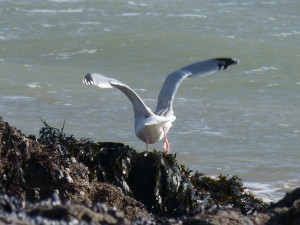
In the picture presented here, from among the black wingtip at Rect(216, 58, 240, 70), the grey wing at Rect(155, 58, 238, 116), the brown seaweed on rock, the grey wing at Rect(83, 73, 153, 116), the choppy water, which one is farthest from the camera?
the choppy water

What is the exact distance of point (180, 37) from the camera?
19.2 m

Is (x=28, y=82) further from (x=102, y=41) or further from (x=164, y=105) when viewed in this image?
(x=164, y=105)

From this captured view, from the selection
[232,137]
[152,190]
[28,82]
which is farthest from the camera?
[28,82]

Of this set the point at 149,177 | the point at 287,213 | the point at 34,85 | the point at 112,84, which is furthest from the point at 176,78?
the point at 34,85

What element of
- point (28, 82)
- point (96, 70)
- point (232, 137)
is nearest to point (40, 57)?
Result: point (96, 70)

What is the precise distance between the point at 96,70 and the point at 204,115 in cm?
431

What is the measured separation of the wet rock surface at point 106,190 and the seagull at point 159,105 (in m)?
1.37

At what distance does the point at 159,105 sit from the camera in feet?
30.0

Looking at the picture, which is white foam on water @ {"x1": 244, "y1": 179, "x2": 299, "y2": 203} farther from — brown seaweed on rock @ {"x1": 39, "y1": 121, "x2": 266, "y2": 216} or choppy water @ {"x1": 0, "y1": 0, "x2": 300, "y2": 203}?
brown seaweed on rock @ {"x1": 39, "y1": 121, "x2": 266, "y2": 216}

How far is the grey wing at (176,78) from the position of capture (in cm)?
909

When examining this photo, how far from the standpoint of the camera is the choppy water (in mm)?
11133

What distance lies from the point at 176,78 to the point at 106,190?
3.46 metres

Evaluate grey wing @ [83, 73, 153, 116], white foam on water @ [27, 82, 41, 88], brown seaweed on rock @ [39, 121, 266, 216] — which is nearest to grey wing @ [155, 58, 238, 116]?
grey wing @ [83, 73, 153, 116]

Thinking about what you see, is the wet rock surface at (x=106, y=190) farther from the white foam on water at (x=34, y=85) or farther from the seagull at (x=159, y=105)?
the white foam on water at (x=34, y=85)
